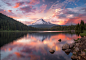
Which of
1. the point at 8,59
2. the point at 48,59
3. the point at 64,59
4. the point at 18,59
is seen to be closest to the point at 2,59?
the point at 8,59

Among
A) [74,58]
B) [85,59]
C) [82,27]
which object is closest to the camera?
[85,59]

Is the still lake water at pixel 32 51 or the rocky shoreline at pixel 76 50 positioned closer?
the rocky shoreline at pixel 76 50

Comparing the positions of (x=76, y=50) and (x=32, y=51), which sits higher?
(x=76, y=50)

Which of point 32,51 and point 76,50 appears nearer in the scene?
point 76,50

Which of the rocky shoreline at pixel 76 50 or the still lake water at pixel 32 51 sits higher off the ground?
the rocky shoreline at pixel 76 50

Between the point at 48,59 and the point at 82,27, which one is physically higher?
the point at 82,27

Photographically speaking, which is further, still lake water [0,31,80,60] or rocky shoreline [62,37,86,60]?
still lake water [0,31,80,60]

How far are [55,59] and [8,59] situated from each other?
1081cm

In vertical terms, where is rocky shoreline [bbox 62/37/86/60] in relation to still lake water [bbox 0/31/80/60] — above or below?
above

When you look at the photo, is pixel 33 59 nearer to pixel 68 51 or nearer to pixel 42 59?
pixel 42 59

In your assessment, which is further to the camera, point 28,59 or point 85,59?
point 28,59

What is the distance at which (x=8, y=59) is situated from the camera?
15.7m

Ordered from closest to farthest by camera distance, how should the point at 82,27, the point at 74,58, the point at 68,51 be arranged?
the point at 74,58 → the point at 68,51 → the point at 82,27

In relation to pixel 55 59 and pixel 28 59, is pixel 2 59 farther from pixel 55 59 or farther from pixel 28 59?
pixel 55 59
